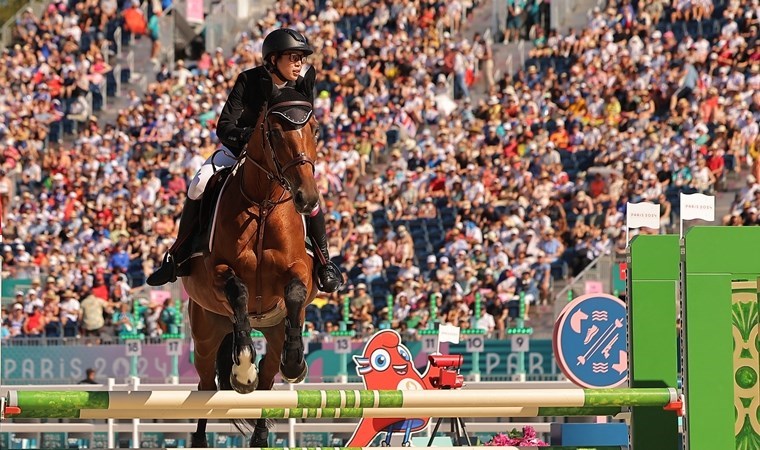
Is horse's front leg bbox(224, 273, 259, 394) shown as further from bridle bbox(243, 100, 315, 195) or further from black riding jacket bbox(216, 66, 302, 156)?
black riding jacket bbox(216, 66, 302, 156)

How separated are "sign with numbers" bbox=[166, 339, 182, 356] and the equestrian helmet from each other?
29.8 feet

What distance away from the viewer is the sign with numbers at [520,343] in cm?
1485

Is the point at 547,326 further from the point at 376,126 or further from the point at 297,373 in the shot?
the point at 297,373

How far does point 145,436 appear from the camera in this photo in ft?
46.5

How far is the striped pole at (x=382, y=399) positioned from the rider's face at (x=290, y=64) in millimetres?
2197

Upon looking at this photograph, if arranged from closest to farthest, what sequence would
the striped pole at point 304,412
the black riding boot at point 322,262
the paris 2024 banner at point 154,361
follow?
the striped pole at point 304,412, the black riding boot at point 322,262, the paris 2024 banner at point 154,361

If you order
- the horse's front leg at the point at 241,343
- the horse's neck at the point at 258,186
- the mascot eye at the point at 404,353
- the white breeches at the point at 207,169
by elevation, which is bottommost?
the horse's front leg at the point at 241,343

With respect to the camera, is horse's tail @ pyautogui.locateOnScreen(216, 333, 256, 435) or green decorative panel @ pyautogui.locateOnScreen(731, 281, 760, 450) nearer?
green decorative panel @ pyautogui.locateOnScreen(731, 281, 760, 450)

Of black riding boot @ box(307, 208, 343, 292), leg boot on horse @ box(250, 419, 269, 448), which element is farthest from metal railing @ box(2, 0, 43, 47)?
black riding boot @ box(307, 208, 343, 292)

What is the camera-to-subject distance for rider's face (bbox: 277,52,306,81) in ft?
25.8

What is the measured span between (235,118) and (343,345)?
7789mm

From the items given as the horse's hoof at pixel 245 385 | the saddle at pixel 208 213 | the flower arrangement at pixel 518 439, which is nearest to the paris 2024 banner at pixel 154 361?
the flower arrangement at pixel 518 439

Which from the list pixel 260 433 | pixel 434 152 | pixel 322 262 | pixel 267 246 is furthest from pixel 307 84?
pixel 434 152

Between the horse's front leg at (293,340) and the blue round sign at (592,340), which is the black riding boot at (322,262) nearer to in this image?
the horse's front leg at (293,340)
